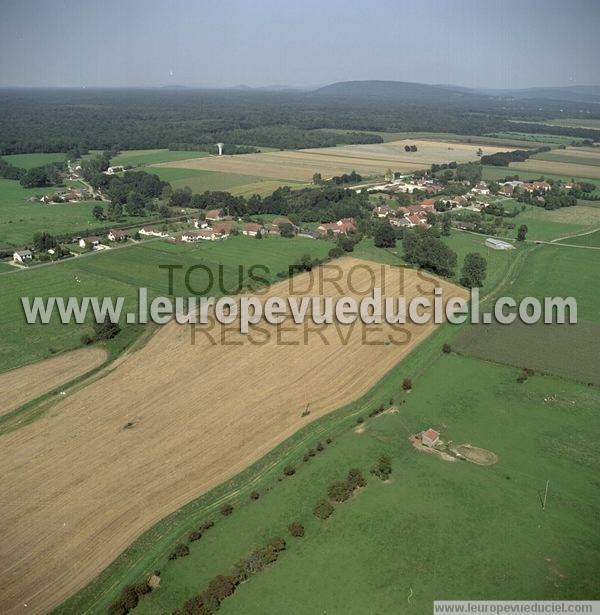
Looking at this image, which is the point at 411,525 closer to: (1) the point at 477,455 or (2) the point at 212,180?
(1) the point at 477,455

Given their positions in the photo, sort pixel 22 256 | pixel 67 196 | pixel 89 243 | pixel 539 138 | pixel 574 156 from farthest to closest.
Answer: pixel 539 138, pixel 574 156, pixel 67 196, pixel 89 243, pixel 22 256

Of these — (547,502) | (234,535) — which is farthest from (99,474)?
(547,502)

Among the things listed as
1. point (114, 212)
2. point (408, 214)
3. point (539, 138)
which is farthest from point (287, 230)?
point (539, 138)

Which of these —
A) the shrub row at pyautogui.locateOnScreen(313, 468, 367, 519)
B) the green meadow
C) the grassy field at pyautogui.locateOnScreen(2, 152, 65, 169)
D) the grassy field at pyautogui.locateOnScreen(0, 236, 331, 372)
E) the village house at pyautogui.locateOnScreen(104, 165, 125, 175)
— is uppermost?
the grassy field at pyautogui.locateOnScreen(2, 152, 65, 169)

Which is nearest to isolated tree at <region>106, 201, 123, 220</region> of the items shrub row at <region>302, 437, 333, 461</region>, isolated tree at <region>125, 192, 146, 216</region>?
isolated tree at <region>125, 192, 146, 216</region>

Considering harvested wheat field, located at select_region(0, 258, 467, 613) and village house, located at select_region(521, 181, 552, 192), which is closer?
harvested wheat field, located at select_region(0, 258, 467, 613)

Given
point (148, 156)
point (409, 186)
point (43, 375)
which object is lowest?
point (43, 375)

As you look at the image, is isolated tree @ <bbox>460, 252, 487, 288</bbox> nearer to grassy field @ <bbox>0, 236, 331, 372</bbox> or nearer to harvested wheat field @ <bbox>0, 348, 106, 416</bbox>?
grassy field @ <bbox>0, 236, 331, 372</bbox>
